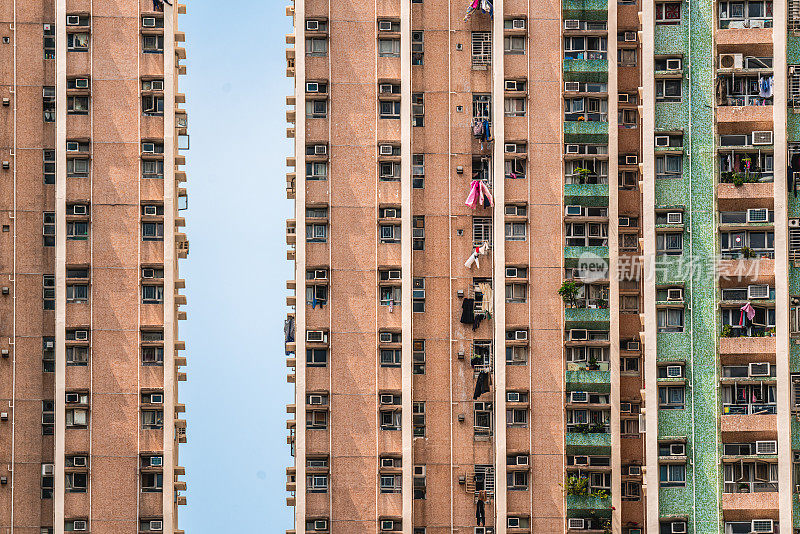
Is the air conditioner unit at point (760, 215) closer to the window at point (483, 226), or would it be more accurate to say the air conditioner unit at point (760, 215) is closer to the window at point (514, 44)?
the window at point (483, 226)

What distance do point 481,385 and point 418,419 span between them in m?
3.57

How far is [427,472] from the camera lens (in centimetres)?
7025

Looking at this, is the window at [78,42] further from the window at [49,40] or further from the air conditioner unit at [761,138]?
the air conditioner unit at [761,138]

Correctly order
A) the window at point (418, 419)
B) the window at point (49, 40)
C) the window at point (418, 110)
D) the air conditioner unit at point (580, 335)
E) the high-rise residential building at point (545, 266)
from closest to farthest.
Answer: the high-rise residential building at point (545, 266) < the air conditioner unit at point (580, 335) < the window at point (418, 419) < the window at point (49, 40) < the window at point (418, 110)

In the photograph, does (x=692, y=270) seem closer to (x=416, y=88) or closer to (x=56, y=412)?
(x=416, y=88)

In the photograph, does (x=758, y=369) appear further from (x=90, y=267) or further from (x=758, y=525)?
(x=90, y=267)

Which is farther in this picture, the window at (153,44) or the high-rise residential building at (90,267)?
the window at (153,44)

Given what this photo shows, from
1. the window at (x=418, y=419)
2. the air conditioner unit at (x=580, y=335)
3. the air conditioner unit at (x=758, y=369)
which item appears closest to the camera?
the air conditioner unit at (x=758, y=369)

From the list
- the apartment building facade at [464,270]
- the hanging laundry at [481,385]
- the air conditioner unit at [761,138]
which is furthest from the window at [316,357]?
the air conditioner unit at [761,138]

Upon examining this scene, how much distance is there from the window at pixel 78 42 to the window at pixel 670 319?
31150 mm

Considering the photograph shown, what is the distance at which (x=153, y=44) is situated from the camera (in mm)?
71188

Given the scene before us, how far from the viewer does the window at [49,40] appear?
7100 centimetres

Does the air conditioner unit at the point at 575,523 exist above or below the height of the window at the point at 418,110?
below

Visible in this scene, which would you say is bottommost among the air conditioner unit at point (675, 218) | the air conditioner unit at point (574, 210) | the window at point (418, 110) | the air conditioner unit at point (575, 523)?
the air conditioner unit at point (575, 523)
